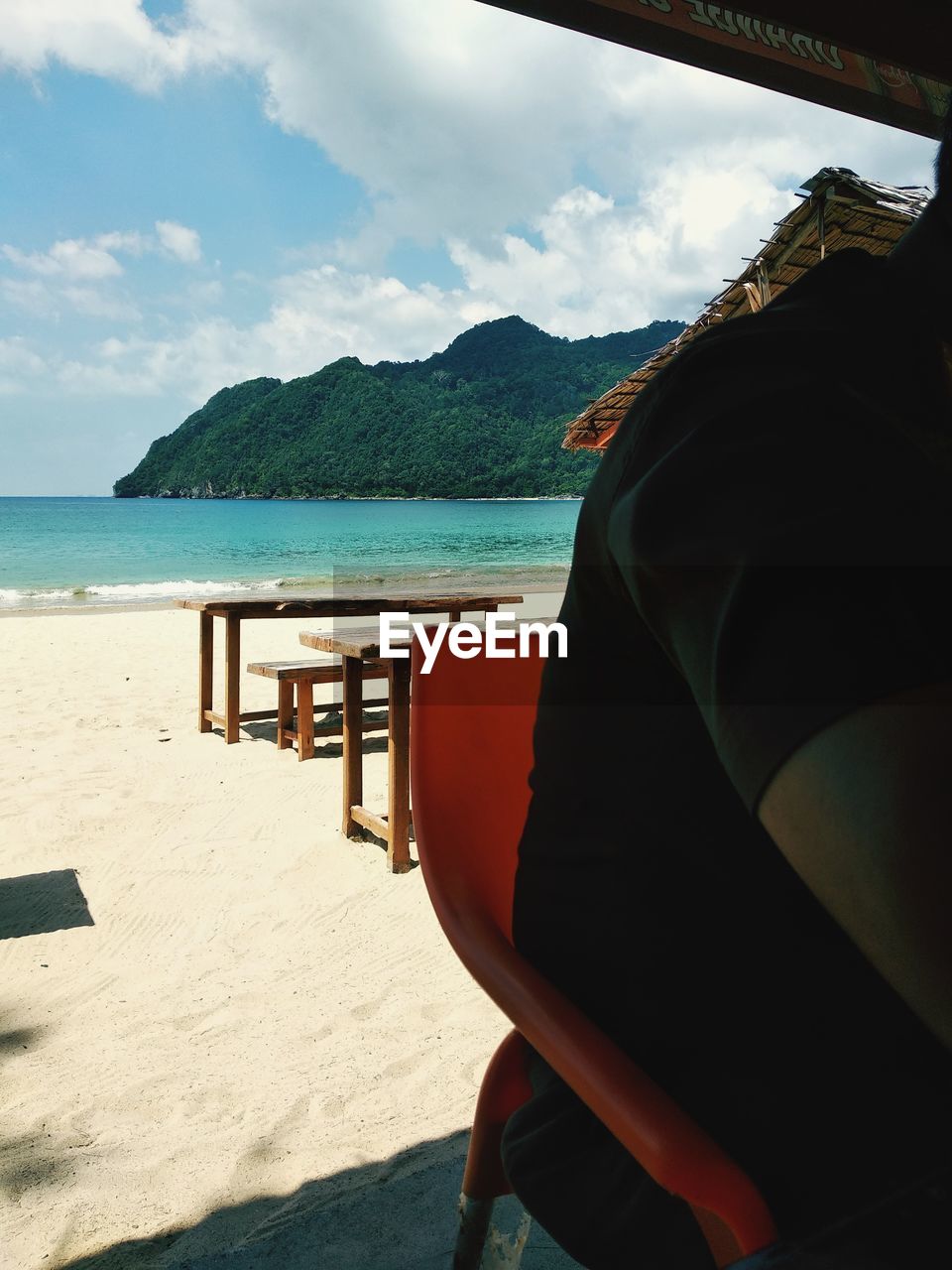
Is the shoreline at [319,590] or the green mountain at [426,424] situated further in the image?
the green mountain at [426,424]

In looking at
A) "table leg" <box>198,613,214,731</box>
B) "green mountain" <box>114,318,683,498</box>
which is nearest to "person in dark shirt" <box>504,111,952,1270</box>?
"table leg" <box>198,613,214,731</box>

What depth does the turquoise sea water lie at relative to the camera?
23.8 m

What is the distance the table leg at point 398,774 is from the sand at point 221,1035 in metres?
0.11

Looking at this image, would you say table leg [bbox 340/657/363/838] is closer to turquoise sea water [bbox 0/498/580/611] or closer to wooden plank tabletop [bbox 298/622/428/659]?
wooden plank tabletop [bbox 298/622/428/659]

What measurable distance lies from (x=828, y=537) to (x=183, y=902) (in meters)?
3.37

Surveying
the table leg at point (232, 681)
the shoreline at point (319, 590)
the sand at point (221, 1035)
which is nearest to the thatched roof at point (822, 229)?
the sand at point (221, 1035)

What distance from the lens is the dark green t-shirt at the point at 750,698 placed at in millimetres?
440

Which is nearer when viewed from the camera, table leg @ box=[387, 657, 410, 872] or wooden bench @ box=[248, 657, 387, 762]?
table leg @ box=[387, 657, 410, 872]

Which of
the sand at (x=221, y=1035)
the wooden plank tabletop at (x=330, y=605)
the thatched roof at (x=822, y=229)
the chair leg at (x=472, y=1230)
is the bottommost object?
the sand at (x=221, y=1035)

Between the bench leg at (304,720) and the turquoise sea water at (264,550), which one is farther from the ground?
the bench leg at (304,720)

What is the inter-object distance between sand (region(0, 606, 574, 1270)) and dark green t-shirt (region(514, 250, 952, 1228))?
693 millimetres

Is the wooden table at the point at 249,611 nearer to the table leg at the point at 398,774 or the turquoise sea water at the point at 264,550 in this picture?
the table leg at the point at 398,774

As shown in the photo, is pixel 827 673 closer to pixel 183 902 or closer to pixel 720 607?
pixel 720 607

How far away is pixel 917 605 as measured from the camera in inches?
17.4
